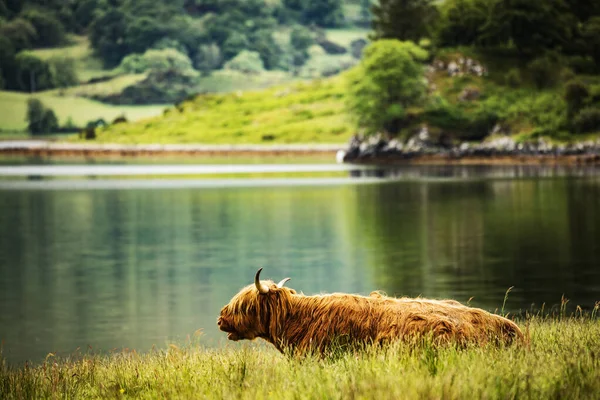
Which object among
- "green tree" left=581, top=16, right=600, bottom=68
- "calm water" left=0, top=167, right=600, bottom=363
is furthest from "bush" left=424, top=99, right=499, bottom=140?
"calm water" left=0, top=167, right=600, bottom=363

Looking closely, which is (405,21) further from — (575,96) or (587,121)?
(587,121)

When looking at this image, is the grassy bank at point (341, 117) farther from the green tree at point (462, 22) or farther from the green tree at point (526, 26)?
the green tree at point (526, 26)

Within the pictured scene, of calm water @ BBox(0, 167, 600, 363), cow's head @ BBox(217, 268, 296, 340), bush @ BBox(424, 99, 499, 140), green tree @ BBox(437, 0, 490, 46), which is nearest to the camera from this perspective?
cow's head @ BBox(217, 268, 296, 340)

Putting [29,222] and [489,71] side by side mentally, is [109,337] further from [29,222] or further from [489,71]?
[489,71]

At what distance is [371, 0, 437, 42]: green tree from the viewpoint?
13675 centimetres

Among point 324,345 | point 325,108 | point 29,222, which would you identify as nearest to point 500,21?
point 325,108

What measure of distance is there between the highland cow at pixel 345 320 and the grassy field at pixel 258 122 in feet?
476

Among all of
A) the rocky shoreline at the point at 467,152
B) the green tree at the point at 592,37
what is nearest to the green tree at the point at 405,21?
the green tree at the point at 592,37

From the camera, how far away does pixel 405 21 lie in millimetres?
137125

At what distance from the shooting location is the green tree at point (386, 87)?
117 meters

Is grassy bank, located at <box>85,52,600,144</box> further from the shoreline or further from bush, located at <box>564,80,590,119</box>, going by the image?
the shoreline

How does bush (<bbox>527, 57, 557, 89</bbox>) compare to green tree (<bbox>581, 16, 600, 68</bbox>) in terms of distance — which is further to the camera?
green tree (<bbox>581, 16, 600, 68</bbox>)

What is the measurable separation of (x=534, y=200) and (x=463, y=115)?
65514mm

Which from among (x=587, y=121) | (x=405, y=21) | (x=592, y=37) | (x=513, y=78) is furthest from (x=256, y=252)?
(x=405, y=21)
